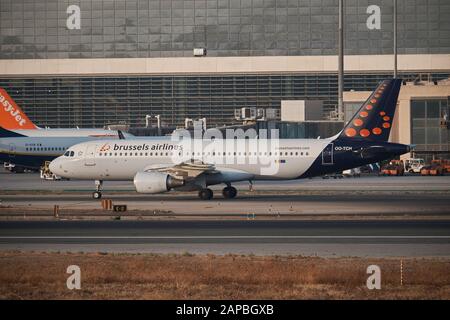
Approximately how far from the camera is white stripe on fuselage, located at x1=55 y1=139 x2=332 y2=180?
56219 millimetres

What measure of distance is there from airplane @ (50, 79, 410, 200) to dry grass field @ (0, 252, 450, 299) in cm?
2534

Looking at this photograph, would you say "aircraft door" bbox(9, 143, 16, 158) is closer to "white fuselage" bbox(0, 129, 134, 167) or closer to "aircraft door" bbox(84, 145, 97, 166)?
"white fuselage" bbox(0, 129, 134, 167)

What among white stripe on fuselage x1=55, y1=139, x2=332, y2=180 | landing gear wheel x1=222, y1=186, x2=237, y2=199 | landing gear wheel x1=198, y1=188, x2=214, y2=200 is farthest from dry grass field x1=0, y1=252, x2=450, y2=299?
white stripe on fuselage x1=55, y1=139, x2=332, y2=180

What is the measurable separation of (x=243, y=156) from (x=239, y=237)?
71.0 ft

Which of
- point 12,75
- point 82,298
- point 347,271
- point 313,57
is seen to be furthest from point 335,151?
point 12,75

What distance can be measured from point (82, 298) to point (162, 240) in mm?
11852

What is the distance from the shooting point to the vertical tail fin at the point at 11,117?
3824 inches

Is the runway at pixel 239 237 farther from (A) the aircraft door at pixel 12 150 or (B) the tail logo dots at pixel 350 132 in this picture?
(A) the aircraft door at pixel 12 150

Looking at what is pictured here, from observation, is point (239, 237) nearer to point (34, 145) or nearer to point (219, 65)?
point (34, 145)

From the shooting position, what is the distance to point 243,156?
56719 mm

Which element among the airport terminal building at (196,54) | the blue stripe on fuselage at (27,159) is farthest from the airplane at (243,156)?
the airport terminal building at (196,54)

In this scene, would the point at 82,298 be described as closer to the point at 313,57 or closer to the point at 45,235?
the point at 45,235

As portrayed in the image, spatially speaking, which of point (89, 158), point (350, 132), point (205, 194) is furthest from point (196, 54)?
point (205, 194)

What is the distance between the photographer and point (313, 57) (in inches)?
4771
